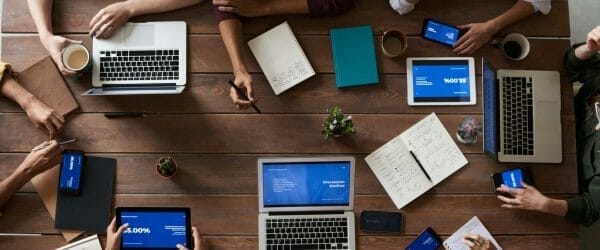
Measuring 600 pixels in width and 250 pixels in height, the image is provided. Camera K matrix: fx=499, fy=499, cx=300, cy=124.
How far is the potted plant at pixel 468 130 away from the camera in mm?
1863

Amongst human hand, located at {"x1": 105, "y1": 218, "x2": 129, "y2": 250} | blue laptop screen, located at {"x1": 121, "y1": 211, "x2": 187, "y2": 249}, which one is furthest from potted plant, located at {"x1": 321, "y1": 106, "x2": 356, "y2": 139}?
human hand, located at {"x1": 105, "y1": 218, "x2": 129, "y2": 250}

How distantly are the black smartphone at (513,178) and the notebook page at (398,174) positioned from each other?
0.85 feet

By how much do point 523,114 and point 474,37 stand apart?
352mm

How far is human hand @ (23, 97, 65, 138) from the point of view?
1829 millimetres

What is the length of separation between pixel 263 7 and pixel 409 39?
58 centimetres

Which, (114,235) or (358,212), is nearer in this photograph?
(114,235)

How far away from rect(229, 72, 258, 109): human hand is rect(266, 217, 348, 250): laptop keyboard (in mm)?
438

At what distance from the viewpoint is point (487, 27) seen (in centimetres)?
191

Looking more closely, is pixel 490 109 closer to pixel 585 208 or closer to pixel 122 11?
pixel 585 208

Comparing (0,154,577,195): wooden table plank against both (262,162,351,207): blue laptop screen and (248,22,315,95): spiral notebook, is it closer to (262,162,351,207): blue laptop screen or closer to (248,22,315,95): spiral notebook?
Answer: (262,162,351,207): blue laptop screen

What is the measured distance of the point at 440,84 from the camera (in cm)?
192

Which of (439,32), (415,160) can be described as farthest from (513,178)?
(439,32)

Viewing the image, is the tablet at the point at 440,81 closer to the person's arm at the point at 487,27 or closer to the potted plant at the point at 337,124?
the person's arm at the point at 487,27

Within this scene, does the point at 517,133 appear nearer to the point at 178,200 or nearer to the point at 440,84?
the point at 440,84
